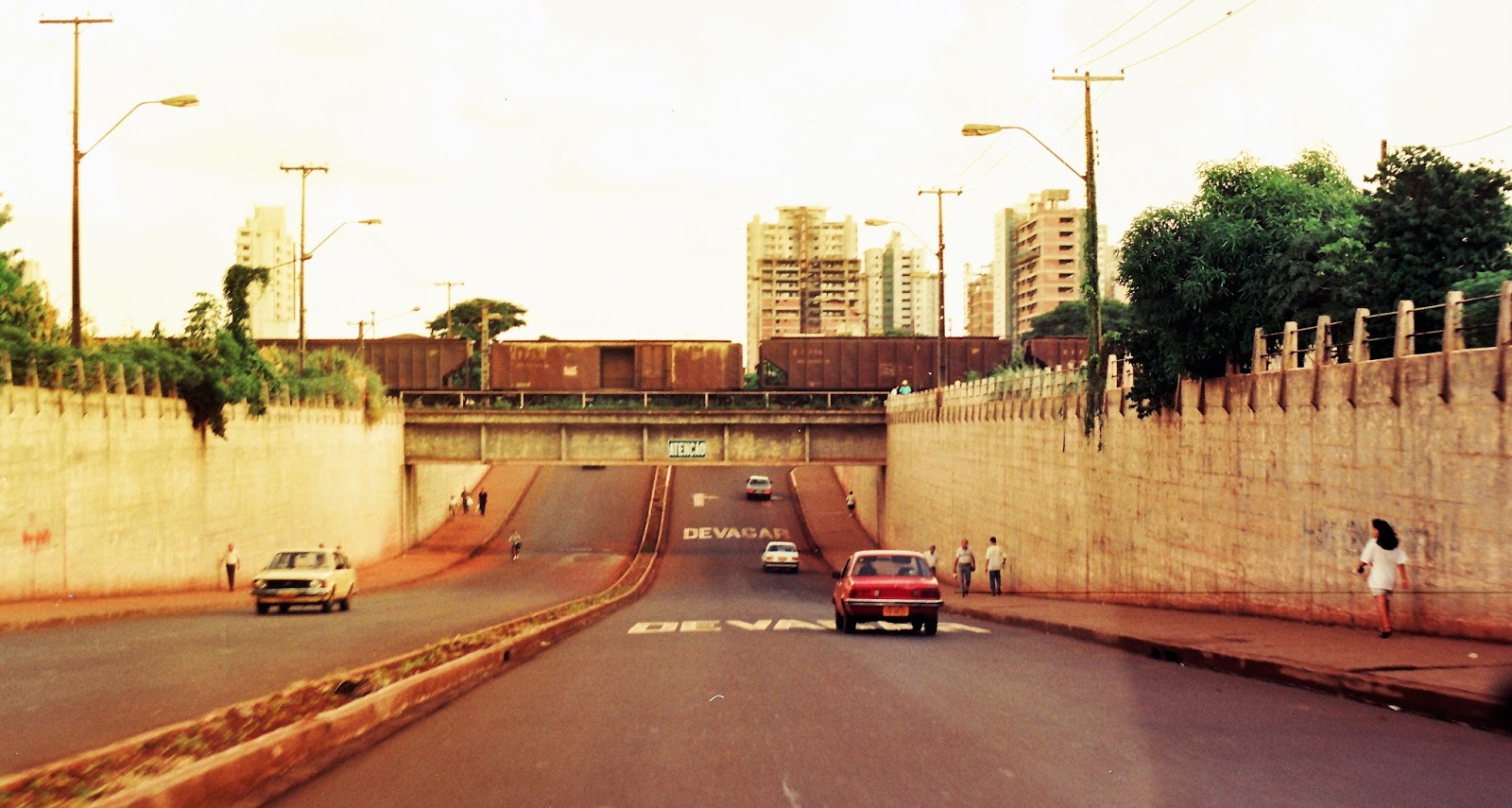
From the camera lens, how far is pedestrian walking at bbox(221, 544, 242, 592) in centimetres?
3903

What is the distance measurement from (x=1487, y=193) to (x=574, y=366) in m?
53.6

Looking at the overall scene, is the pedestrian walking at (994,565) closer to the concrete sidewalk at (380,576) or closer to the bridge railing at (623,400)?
the concrete sidewalk at (380,576)

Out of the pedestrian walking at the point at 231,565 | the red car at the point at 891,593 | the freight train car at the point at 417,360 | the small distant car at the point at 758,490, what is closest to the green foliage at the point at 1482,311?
the red car at the point at 891,593

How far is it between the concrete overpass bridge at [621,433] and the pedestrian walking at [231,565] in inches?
868

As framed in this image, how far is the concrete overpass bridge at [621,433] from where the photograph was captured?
204 feet

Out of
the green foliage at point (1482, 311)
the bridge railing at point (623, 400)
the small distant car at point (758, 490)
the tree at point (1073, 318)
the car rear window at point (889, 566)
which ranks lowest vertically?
the small distant car at point (758, 490)

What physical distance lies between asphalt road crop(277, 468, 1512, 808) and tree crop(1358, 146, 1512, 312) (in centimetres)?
1162

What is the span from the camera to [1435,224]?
82.2ft

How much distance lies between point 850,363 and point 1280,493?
5365cm

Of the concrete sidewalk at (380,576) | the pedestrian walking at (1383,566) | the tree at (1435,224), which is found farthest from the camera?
the concrete sidewalk at (380,576)

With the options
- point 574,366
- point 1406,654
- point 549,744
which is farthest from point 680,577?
point 549,744

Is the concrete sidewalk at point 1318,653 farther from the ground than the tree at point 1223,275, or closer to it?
closer to it

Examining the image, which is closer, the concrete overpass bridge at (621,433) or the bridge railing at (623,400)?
the concrete overpass bridge at (621,433)

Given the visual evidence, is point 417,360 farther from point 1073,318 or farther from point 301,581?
point 1073,318
